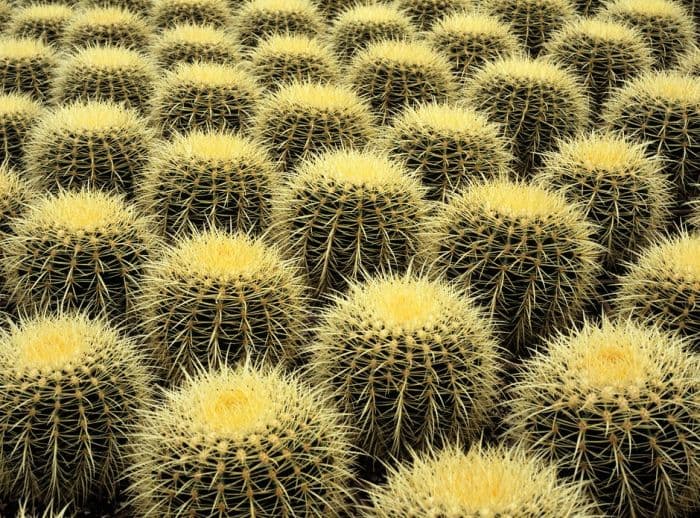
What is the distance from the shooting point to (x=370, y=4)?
7660mm

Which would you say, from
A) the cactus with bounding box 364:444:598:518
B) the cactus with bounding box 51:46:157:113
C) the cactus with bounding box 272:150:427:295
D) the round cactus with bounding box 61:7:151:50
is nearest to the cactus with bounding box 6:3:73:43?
the round cactus with bounding box 61:7:151:50

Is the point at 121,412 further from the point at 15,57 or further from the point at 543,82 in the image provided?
the point at 15,57

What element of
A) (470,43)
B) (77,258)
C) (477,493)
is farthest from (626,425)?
(470,43)

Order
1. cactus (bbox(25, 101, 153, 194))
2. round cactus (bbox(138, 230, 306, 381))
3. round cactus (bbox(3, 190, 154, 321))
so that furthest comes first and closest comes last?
cactus (bbox(25, 101, 153, 194)), round cactus (bbox(3, 190, 154, 321)), round cactus (bbox(138, 230, 306, 381))

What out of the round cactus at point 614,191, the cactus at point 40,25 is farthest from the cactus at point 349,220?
the cactus at point 40,25

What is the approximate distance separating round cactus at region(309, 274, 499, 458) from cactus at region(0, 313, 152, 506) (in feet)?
3.04

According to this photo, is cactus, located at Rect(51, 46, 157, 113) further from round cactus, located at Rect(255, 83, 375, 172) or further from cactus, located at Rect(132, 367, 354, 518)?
cactus, located at Rect(132, 367, 354, 518)

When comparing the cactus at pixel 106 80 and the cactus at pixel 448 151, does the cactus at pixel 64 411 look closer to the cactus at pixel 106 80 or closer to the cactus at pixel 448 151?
the cactus at pixel 448 151

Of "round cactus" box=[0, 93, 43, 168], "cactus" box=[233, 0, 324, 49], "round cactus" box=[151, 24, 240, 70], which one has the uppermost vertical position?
"cactus" box=[233, 0, 324, 49]

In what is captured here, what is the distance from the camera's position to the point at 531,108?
5426 millimetres

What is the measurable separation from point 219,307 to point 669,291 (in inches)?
87.8

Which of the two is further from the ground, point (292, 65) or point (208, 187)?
point (292, 65)

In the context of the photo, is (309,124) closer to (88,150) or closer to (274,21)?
(88,150)

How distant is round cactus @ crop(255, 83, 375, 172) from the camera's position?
203 inches
